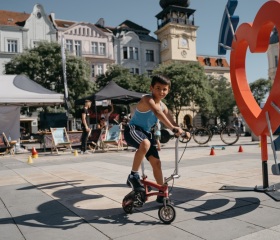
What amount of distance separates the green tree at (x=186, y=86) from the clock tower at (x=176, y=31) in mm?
10634

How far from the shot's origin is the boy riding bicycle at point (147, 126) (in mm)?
3357

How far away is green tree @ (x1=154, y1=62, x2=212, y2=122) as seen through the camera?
35.6m

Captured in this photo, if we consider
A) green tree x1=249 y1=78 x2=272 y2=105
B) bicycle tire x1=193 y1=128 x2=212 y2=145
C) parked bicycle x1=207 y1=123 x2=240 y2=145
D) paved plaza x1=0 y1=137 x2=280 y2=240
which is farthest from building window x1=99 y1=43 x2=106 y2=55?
paved plaza x1=0 y1=137 x2=280 y2=240

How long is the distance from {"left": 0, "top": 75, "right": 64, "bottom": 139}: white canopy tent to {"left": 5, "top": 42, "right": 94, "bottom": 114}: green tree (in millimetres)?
14908

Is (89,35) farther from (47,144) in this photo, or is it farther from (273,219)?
(273,219)

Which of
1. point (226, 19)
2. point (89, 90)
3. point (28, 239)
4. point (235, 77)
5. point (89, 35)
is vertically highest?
point (89, 35)

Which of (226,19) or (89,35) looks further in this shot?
(89,35)

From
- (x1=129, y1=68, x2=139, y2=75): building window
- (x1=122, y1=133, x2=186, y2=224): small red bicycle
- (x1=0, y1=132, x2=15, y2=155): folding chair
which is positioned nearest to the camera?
(x1=122, y1=133, x2=186, y2=224): small red bicycle

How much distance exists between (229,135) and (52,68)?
22600 mm

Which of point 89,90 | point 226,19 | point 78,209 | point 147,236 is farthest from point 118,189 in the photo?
point 89,90

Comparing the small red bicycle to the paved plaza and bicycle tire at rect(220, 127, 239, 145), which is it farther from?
bicycle tire at rect(220, 127, 239, 145)

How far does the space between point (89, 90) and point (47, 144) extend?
58.5 ft

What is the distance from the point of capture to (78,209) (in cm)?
376

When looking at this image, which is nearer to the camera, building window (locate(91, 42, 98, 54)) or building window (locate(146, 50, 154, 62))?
building window (locate(91, 42, 98, 54))
